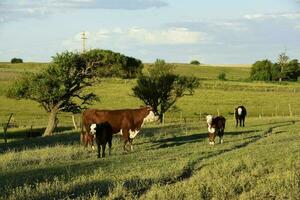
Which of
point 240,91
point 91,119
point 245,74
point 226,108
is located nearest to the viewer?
point 91,119

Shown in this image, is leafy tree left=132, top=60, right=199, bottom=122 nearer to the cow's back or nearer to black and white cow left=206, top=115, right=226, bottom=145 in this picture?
black and white cow left=206, top=115, right=226, bottom=145

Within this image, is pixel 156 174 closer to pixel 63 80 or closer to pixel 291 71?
pixel 63 80

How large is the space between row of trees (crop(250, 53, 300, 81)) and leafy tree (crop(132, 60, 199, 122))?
259ft

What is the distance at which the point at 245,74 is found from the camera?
15288 cm

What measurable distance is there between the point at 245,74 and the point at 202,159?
13614 centimetres

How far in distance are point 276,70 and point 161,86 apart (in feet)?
280

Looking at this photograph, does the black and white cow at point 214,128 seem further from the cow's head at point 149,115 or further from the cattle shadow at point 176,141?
the cow's head at point 149,115

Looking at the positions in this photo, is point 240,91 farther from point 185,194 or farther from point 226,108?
point 185,194

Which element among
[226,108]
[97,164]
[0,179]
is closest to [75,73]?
[97,164]

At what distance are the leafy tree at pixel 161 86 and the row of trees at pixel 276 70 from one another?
78.8 metres

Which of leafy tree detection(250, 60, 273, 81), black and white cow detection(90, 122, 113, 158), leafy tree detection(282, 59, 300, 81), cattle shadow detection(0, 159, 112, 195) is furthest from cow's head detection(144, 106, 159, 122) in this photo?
leafy tree detection(282, 59, 300, 81)

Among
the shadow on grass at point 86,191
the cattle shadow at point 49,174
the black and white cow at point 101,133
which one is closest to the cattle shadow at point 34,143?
the black and white cow at point 101,133

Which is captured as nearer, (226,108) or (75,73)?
(75,73)

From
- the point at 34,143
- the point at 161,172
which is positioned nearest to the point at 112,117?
the point at 34,143
